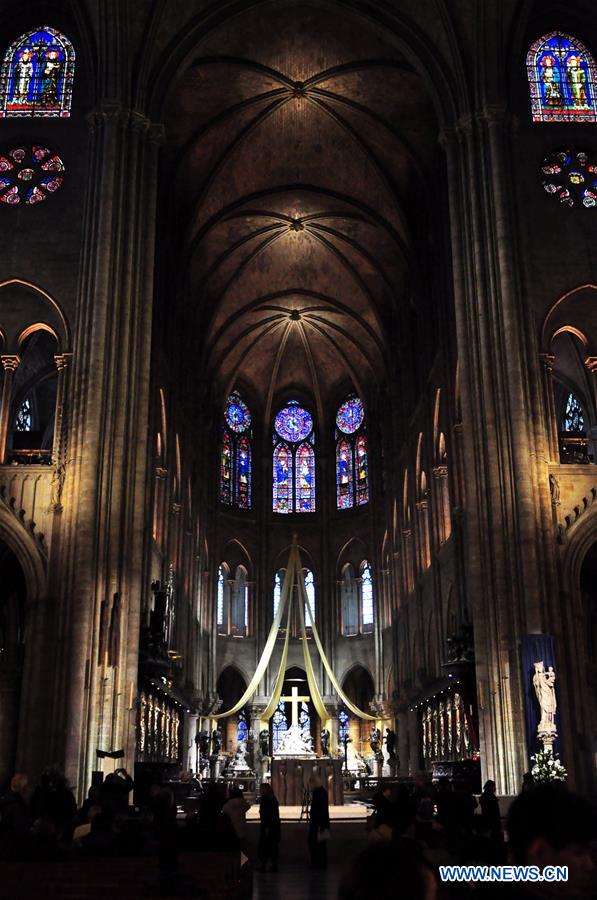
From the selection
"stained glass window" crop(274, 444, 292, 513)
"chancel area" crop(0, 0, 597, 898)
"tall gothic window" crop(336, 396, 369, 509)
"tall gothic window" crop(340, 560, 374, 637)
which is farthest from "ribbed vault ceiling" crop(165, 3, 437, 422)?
"tall gothic window" crop(340, 560, 374, 637)

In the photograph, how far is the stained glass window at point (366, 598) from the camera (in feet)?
150

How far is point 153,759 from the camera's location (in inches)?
1102

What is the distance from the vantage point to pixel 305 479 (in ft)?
161

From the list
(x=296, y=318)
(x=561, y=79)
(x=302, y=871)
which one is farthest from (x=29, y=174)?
(x=296, y=318)

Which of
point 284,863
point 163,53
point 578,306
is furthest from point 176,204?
point 284,863

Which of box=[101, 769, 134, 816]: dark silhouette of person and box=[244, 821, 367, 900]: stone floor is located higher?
box=[101, 769, 134, 816]: dark silhouette of person

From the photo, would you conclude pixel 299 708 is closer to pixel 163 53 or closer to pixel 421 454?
pixel 421 454

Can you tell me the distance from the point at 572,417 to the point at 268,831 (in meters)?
23.5

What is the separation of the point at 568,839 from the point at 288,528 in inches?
1804

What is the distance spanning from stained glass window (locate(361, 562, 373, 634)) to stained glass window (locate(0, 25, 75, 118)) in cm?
2694

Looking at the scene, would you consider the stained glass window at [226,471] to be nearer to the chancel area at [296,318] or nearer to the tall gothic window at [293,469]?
the tall gothic window at [293,469]

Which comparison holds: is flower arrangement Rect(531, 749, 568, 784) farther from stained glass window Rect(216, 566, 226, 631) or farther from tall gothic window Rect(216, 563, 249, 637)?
stained glass window Rect(216, 566, 226, 631)

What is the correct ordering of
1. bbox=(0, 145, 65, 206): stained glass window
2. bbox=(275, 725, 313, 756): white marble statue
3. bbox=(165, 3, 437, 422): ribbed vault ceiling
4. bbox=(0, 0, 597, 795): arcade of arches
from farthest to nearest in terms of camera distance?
bbox=(275, 725, 313, 756): white marble statue → bbox=(165, 3, 437, 422): ribbed vault ceiling → bbox=(0, 145, 65, 206): stained glass window → bbox=(0, 0, 597, 795): arcade of arches

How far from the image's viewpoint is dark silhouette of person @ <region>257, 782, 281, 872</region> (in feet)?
42.0
